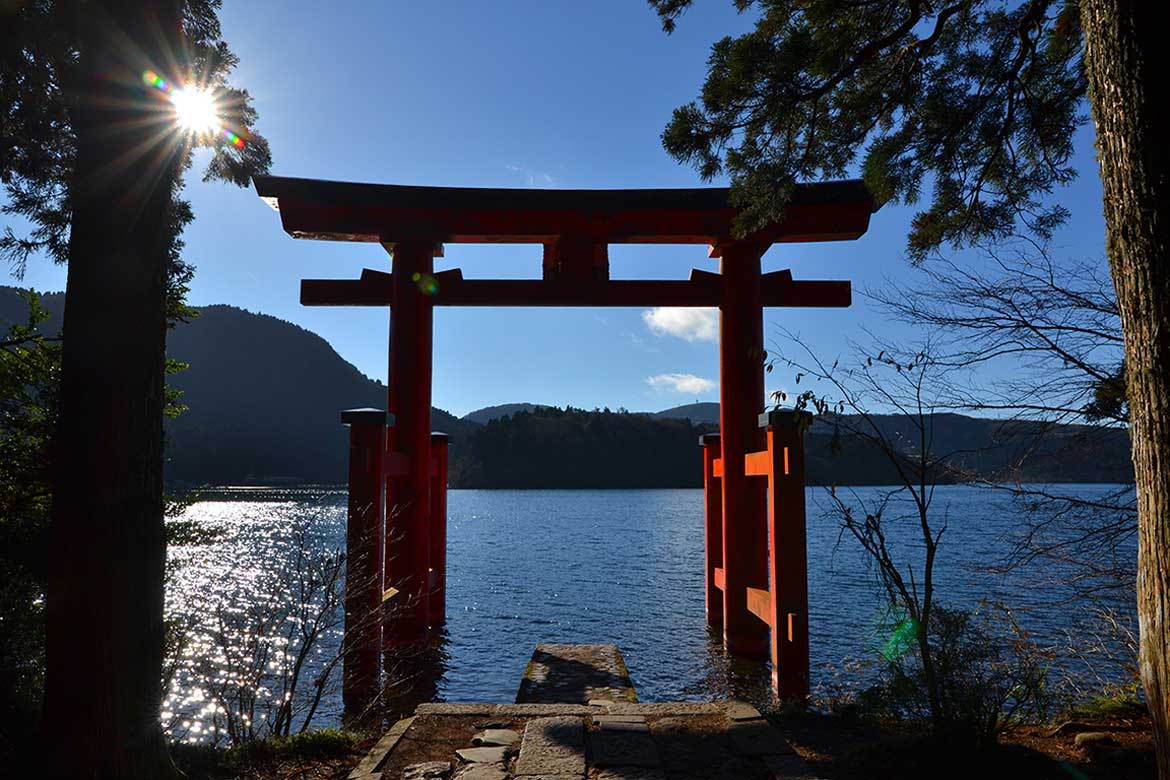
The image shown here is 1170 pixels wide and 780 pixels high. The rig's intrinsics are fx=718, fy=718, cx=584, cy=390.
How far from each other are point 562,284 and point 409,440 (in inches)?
93.6

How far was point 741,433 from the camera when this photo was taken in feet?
25.3

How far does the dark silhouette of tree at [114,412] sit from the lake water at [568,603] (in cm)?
171

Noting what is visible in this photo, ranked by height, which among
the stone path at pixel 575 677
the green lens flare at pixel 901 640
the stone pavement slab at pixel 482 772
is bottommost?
the stone path at pixel 575 677

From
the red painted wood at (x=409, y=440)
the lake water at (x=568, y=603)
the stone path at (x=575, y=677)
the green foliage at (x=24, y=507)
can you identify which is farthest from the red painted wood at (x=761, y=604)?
the green foliage at (x=24, y=507)

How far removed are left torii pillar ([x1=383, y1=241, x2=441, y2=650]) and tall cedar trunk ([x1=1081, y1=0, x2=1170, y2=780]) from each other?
634cm

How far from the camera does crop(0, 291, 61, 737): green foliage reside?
4844 millimetres

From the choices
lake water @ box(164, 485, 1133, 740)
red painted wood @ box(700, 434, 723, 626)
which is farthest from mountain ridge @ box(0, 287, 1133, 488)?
red painted wood @ box(700, 434, 723, 626)

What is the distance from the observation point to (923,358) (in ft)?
15.3

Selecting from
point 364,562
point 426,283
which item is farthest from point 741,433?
Answer: point 364,562

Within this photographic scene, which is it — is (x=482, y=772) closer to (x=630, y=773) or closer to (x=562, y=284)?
(x=630, y=773)

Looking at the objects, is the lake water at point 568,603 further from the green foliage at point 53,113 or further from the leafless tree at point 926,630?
the green foliage at point 53,113

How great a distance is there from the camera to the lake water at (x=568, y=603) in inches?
295

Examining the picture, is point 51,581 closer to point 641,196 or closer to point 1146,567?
point 1146,567

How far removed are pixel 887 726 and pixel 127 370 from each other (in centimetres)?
458
